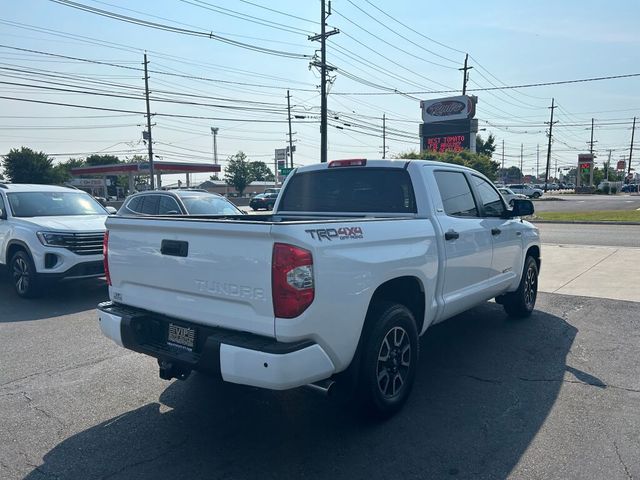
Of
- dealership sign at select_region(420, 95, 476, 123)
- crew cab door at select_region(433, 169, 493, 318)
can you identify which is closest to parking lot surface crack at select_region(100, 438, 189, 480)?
crew cab door at select_region(433, 169, 493, 318)

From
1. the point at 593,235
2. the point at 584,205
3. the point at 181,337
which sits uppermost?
the point at 181,337

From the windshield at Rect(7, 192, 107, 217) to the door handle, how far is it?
23.6 ft

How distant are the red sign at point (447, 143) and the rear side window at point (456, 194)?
48010 millimetres

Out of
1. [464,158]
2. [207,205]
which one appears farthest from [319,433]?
[464,158]

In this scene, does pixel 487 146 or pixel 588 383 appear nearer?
pixel 588 383

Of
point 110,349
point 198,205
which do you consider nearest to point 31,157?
point 198,205

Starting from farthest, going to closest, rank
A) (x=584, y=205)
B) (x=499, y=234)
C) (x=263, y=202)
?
(x=263, y=202)
(x=584, y=205)
(x=499, y=234)

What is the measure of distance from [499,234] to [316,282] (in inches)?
127

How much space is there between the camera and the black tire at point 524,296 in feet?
21.3

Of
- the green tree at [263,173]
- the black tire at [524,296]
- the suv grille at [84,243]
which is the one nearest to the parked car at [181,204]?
the suv grille at [84,243]

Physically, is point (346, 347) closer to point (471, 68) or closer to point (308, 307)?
point (308, 307)

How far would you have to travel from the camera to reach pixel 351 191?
5.00 m

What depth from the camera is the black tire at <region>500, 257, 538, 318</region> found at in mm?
6480

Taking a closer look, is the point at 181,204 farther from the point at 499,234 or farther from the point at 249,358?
the point at 249,358
